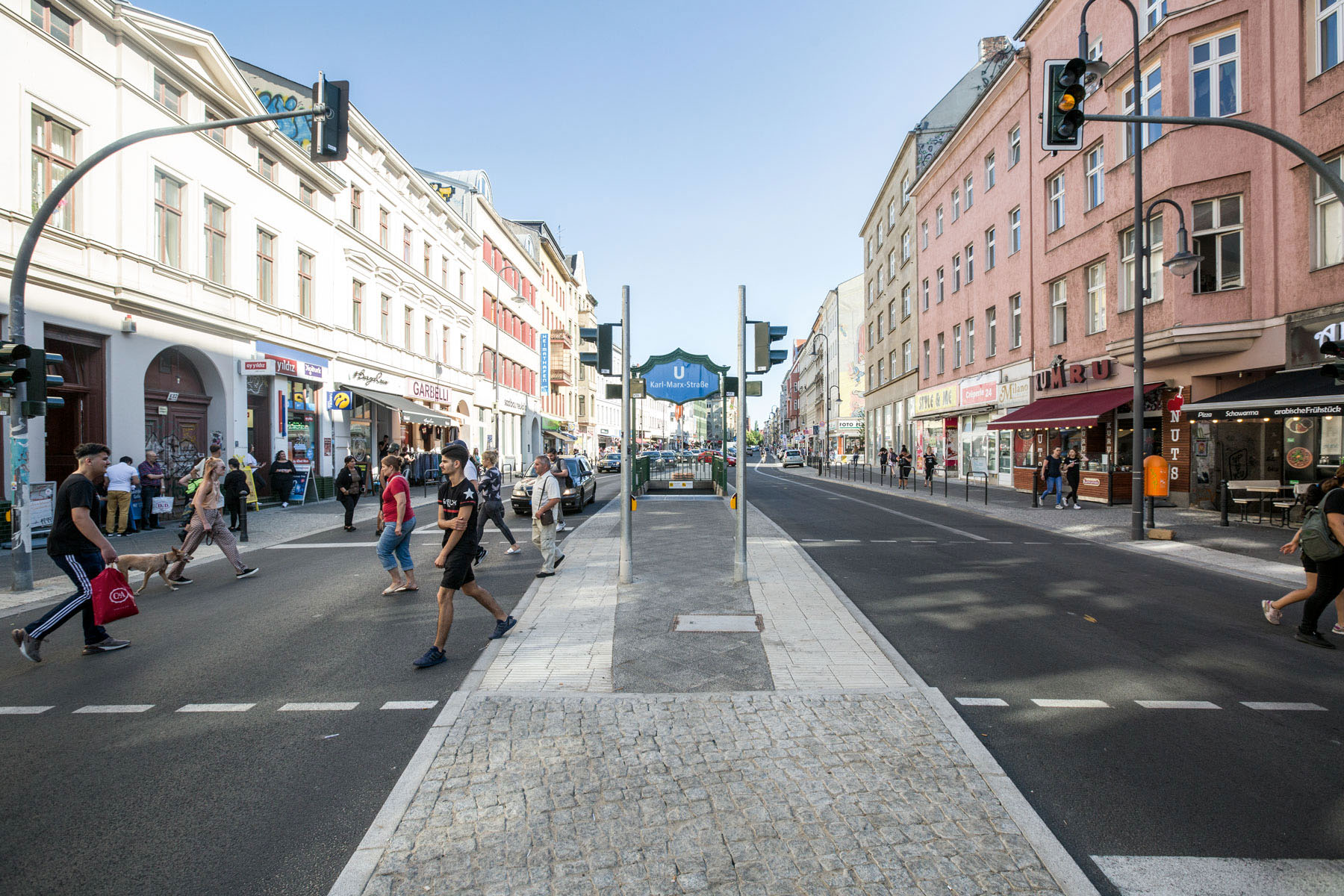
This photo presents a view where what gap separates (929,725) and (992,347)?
29315mm

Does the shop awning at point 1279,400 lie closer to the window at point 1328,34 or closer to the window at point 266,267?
the window at point 1328,34

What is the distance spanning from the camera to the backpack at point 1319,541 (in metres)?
6.26

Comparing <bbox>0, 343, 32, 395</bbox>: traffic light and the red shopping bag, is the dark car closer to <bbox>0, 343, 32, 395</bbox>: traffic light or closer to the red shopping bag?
<bbox>0, 343, 32, 395</bbox>: traffic light

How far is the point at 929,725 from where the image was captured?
434 cm

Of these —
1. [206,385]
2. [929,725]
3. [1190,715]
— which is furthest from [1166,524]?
[206,385]

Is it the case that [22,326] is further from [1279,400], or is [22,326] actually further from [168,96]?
[1279,400]

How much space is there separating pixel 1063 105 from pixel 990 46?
41.0m

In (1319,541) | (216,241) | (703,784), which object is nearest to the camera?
(703,784)

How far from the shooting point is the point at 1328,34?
1477 centimetres

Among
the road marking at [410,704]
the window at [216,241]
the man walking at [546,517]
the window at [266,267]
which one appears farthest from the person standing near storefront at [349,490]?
the road marking at [410,704]

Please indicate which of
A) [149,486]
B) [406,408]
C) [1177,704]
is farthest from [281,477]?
[1177,704]

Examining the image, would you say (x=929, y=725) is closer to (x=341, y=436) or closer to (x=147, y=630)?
(x=147, y=630)

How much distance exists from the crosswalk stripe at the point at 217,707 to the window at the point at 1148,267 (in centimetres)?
2013

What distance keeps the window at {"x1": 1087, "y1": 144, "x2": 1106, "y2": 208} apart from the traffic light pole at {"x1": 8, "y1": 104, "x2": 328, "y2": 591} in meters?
21.5
